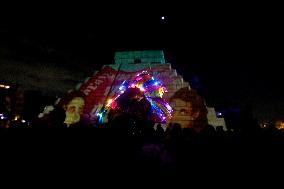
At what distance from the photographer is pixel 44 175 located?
5488 mm

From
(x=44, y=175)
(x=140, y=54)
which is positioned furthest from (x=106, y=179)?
(x=140, y=54)

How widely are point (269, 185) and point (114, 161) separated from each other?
2.95 meters

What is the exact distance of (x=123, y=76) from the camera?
2089 centimetres

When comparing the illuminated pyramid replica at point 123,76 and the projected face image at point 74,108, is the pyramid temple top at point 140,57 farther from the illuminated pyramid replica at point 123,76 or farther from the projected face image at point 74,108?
the projected face image at point 74,108

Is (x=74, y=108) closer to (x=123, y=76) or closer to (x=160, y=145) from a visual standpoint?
(x=123, y=76)

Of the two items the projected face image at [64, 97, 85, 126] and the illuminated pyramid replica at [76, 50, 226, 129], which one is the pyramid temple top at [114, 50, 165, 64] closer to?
the illuminated pyramid replica at [76, 50, 226, 129]

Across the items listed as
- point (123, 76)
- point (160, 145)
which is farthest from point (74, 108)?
point (160, 145)

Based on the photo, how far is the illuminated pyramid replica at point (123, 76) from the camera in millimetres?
19234

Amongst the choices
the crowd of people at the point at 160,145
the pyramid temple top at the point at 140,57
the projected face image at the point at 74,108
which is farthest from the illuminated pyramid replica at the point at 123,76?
the crowd of people at the point at 160,145

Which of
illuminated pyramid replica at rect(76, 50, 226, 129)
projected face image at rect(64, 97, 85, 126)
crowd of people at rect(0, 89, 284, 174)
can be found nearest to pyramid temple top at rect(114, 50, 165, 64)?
illuminated pyramid replica at rect(76, 50, 226, 129)

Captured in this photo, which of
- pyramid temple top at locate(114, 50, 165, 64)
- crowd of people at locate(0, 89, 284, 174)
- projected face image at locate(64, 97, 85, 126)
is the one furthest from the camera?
pyramid temple top at locate(114, 50, 165, 64)

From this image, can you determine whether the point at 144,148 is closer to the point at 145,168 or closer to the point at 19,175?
the point at 145,168

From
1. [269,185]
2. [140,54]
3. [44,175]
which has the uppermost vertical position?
[140,54]

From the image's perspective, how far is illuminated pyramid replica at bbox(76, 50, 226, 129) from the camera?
63.1 ft
